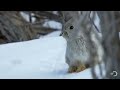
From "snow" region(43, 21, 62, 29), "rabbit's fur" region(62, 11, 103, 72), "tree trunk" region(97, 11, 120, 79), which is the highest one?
"tree trunk" region(97, 11, 120, 79)

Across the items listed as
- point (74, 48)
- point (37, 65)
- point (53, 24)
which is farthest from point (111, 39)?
point (53, 24)

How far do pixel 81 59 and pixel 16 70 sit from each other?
2.61ft

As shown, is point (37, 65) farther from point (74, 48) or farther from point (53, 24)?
point (53, 24)

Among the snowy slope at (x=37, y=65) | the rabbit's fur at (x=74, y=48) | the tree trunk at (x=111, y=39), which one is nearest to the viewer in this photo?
the tree trunk at (x=111, y=39)

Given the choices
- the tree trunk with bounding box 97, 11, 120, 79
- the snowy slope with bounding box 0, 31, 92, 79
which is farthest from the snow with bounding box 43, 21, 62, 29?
the tree trunk with bounding box 97, 11, 120, 79

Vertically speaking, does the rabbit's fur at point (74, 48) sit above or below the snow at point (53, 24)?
above

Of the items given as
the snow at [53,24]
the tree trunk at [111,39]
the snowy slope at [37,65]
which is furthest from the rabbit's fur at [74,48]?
the snow at [53,24]

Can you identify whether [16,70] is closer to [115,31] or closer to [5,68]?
[5,68]

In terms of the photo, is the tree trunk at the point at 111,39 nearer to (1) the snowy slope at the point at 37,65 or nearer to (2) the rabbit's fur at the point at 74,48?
(1) the snowy slope at the point at 37,65

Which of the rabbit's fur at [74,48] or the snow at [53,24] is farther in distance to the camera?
the snow at [53,24]

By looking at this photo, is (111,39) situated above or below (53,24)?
above

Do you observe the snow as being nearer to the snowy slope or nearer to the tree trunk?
the snowy slope

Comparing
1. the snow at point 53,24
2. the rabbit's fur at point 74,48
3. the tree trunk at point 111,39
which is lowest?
the snow at point 53,24
